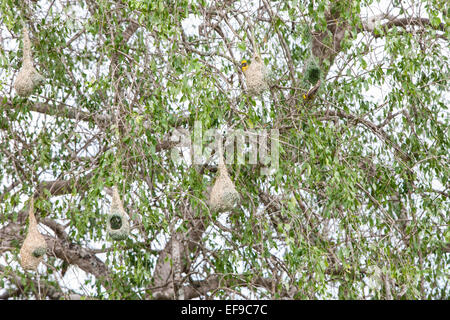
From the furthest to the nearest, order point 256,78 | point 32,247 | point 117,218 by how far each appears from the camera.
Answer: point 32,247
point 117,218
point 256,78

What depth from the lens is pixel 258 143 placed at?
177 inches

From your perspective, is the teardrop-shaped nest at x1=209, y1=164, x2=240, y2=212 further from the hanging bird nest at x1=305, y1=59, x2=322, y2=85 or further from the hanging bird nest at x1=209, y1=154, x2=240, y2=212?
the hanging bird nest at x1=305, y1=59, x2=322, y2=85

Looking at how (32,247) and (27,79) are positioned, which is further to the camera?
(32,247)

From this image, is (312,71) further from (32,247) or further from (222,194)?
(32,247)

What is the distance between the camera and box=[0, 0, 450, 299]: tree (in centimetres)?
434

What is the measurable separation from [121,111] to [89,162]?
27.1 inches

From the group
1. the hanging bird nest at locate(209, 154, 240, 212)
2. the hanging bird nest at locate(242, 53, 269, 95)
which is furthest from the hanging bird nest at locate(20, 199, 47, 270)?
the hanging bird nest at locate(242, 53, 269, 95)

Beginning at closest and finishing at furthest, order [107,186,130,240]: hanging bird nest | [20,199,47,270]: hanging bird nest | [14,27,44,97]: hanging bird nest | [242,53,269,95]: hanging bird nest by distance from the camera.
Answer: [242,53,269,95]: hanging bird nest, [107,186,130,240]: hanging bird nest, [14,27,44,97]: hanging bird nest, [20,199,47,270]: hanging bird nest

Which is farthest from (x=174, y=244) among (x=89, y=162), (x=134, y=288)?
(x=89, y=162)

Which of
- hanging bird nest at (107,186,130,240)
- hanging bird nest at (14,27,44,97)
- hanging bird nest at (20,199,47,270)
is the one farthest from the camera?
hanging bird nest at (20,199,47,270)

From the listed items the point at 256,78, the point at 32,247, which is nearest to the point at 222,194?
the point at 256,78

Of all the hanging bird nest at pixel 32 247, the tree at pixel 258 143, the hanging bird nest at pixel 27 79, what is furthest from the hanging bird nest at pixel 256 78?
the hanging bird nest at pixel 32 247

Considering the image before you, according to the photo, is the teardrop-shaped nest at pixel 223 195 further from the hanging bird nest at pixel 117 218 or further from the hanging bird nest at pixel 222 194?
the hanging bird nest at pixel 117 218

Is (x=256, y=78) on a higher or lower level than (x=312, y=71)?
lower
